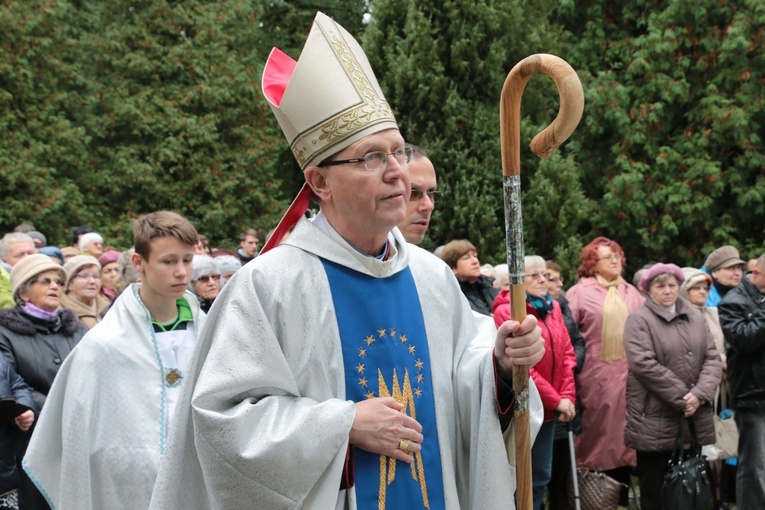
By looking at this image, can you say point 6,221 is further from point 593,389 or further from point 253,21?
point 593,389

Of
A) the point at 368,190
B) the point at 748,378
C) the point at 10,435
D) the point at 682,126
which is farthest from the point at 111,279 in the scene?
the point at 682,126

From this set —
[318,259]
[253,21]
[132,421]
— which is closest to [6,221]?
[253,21]

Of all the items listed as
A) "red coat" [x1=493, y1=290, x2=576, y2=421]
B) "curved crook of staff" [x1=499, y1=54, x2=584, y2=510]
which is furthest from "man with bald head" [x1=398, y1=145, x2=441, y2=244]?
"red coat" [x1=493, y1=290, x2=576, y2=421]

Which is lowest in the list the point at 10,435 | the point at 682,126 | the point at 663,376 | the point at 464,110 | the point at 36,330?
the point at 10,435

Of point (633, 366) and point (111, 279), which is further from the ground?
point (111, 279)

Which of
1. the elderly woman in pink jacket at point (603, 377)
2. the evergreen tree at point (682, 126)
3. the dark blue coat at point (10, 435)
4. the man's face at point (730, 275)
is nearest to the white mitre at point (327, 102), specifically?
the dark blue coat at point (10, 435)

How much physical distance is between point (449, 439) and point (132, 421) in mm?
1902

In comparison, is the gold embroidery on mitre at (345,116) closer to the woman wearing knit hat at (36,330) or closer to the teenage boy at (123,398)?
the teenage boy at (123,398)

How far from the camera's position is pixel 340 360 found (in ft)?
9.71

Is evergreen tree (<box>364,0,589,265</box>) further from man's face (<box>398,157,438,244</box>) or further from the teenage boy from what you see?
the teenage boy

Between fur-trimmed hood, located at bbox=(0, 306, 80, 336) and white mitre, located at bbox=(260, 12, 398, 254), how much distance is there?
9.68 feet

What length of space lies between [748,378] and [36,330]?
502 centimetres

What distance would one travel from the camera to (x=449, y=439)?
3.14 metres

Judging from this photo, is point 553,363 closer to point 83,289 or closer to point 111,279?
point 83,289
